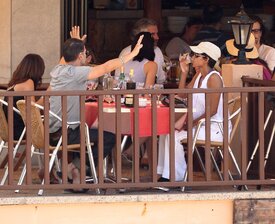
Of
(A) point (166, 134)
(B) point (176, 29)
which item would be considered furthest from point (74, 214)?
(B) point (176, 29)

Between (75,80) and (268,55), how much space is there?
9.06 feet

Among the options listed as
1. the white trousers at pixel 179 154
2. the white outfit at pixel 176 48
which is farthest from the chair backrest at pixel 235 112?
the white outfit at pixel 176 48

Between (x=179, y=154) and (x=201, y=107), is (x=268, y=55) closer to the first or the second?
(x=201, y=107)

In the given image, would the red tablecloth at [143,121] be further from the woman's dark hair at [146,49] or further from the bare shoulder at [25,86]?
the woman's dark hair at [146,49]

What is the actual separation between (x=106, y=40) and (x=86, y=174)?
218 inches

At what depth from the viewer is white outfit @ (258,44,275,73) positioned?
11922 mm

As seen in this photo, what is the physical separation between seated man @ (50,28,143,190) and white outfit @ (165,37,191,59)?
347 cm

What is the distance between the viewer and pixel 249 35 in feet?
35.8

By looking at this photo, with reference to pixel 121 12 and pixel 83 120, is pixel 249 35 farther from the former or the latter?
pixel 121 12

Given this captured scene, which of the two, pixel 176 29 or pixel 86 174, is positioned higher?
pixel 176 29

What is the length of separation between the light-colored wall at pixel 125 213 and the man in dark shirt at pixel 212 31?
3075 mm

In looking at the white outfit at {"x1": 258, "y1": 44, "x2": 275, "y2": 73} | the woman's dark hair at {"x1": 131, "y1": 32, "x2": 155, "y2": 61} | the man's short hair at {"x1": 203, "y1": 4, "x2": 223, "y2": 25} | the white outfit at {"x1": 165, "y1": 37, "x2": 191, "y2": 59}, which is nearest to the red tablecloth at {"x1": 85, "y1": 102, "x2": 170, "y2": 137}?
the woman's dark hair at {"x1": 131, "y1": 32, "x2": 155, "y2": 61}

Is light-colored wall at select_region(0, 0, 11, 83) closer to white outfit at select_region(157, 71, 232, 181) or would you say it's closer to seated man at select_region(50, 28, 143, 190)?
seated man at select_region(50, 28, 143, 190)

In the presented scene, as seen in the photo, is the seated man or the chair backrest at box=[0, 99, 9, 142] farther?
the chair backrest at box=[0, 99, 9, 142]
